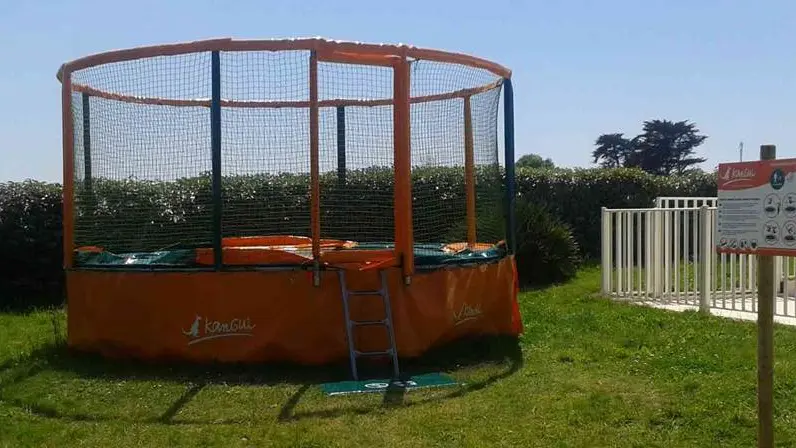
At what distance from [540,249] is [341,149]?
5.58 m

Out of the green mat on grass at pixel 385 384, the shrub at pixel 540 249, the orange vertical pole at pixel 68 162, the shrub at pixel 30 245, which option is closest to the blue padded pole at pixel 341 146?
the green mat on grass at pixel 385 384

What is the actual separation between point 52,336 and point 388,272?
3.88m

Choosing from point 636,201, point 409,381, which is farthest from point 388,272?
point 636,201

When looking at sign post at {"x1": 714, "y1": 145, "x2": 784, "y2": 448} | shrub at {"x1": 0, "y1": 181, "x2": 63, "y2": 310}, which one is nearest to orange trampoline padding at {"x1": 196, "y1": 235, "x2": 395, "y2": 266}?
sign post at {"x1": 714, "y1": 145, "x2": 784, "y2": 448}

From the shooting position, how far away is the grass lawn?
529cm

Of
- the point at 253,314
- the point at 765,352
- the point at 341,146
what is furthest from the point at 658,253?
the point at 765,352

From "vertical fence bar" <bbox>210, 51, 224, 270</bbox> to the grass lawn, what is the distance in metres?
1.04

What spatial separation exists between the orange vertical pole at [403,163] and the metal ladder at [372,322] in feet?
0.86

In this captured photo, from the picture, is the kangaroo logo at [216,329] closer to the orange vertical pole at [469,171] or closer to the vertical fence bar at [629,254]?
the orange vertical pole at [469,171]

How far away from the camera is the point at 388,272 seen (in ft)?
23.9

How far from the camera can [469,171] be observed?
8.90 metres

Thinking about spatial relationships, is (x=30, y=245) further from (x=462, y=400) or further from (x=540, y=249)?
(x=462, y=400)

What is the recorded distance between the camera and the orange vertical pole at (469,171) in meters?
8.65

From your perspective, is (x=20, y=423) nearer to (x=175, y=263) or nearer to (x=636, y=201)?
(x=175, y=263)
